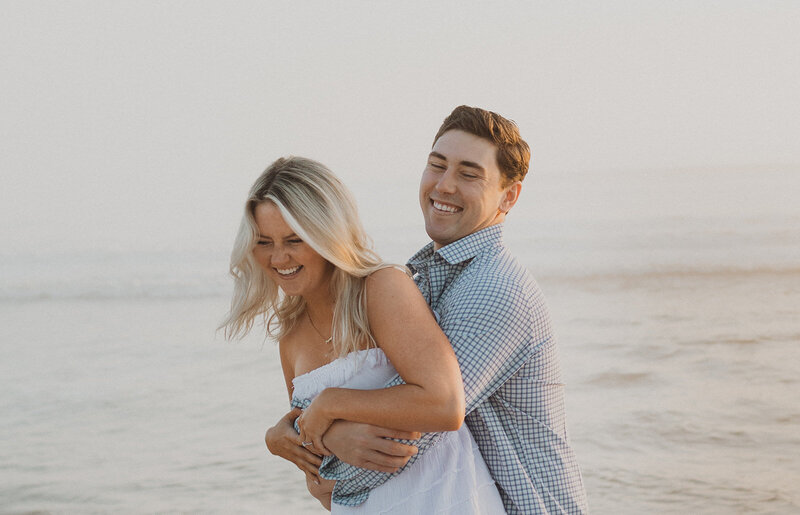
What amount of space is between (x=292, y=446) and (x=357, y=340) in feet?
1.25

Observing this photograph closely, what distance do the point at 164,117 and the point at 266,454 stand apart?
62.2 feet

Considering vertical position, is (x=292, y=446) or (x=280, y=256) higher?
(x=280, y=256)

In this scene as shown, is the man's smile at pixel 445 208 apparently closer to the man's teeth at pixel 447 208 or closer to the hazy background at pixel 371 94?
the man's teeth at pixel 447 208

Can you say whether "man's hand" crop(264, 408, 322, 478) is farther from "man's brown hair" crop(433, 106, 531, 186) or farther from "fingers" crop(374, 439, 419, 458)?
"man's brown hair" crop(433, 106, 531, 186)

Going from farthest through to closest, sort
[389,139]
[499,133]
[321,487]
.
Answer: [389,139] < [499,133] < [321,487]

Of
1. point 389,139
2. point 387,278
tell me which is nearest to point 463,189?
point 387,278

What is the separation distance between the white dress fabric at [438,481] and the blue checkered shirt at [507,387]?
4cm

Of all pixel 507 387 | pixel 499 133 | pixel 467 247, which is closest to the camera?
pixel 507 387

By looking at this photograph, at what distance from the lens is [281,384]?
861 centimetres

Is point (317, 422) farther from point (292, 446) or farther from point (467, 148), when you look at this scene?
point (467, 148)

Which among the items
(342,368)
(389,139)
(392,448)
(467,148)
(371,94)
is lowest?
(389,139)

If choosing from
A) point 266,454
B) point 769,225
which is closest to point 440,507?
point 266,454

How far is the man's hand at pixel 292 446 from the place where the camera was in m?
2.58

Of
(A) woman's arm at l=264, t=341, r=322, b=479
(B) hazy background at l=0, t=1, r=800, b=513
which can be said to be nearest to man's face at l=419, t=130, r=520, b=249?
(A) woman's arm at l=264, t=341, r=322, b=479
